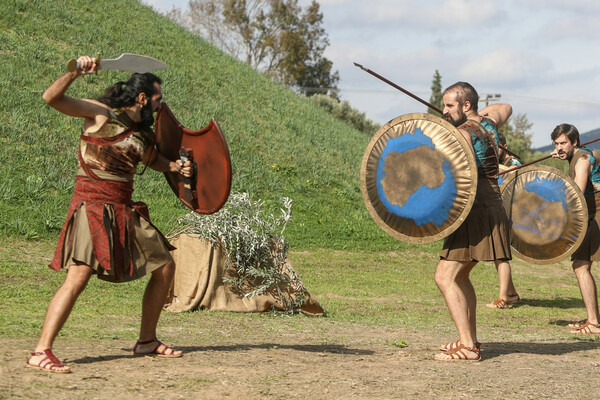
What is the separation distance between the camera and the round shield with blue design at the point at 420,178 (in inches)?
218

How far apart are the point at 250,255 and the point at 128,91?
3.58m

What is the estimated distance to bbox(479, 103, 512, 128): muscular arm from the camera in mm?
6641

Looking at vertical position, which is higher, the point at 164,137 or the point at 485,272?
the point at 164,137

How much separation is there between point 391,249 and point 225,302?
7348 millimetres

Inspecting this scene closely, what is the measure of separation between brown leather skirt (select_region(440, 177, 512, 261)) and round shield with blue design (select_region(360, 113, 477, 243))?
220 mm

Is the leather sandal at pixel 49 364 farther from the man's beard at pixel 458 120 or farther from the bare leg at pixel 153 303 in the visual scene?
the man's beard at pixel 458 120

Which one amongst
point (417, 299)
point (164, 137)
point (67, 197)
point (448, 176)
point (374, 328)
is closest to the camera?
point (164, 137)

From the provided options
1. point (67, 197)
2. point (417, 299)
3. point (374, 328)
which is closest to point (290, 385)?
point (374, 328)

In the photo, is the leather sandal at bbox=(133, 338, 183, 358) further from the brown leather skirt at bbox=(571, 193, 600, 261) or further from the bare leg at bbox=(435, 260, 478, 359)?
the brown leather skirt at bbox=(571, 193, 600, 261)

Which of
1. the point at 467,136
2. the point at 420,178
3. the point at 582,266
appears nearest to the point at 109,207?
the point at 420,178

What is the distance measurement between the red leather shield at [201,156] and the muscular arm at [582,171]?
4.11 metres

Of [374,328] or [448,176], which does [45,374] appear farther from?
[374,328]

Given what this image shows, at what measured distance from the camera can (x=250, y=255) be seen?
807 centimetres

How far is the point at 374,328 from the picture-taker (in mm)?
7555
